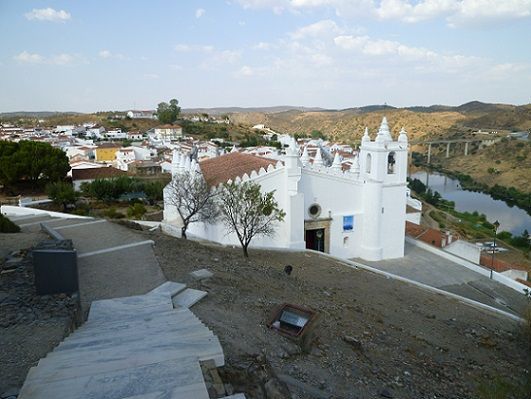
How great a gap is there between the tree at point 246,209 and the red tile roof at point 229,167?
221 cm

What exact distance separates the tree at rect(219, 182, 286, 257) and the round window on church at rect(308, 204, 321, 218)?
3.05 m

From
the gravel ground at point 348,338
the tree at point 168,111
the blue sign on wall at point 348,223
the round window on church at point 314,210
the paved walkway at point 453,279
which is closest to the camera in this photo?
the gravel ground at point 348,338

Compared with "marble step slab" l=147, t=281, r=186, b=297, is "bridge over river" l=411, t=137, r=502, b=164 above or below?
below

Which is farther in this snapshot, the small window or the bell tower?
the small window

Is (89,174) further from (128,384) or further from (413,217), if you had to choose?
(128,384)

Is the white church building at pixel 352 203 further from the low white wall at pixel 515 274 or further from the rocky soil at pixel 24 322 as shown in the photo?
the rocky soil at pixel 24 322

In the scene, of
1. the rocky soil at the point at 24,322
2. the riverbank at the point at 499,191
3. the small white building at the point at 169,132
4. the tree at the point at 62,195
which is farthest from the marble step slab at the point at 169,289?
the small white building at the point at 169,132

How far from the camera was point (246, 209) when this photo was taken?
15.3 m

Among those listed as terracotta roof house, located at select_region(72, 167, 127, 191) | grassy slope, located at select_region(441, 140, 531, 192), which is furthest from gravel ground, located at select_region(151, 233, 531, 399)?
grassy slope, located at select_region(441, 140, 531, 192)

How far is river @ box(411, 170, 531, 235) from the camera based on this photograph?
47025mm

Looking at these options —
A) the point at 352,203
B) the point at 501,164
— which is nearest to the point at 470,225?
the point at 352,203

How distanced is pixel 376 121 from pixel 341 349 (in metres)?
112

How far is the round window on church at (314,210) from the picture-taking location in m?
19.0

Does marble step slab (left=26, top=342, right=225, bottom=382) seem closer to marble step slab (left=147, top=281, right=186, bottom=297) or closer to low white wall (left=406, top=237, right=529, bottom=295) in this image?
marble step slab (left=147, top=281, right=186, bottom=297)
